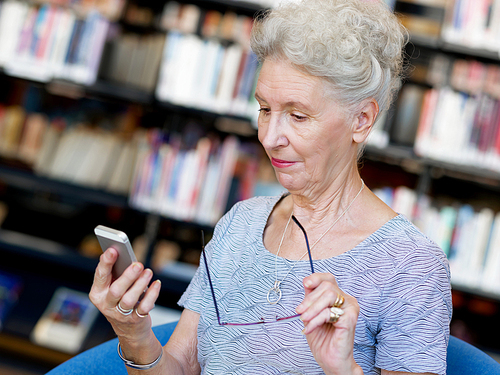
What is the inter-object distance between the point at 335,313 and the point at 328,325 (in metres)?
0.05

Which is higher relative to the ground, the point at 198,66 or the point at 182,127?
the point at 198,66

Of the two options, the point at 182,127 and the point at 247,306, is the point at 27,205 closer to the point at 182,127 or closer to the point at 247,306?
the point at 182,127

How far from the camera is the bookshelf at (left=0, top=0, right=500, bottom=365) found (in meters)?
2.42

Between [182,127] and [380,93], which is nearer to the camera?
[380,93]

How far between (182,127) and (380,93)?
1765 mm

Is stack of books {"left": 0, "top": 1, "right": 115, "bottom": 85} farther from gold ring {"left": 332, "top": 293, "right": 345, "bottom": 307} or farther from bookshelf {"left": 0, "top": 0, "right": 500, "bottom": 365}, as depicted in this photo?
gold ring {"left": 332, "top": 293, "right": 345, "bottom": 307}

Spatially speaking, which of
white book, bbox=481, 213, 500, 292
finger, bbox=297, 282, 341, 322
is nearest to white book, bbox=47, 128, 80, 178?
white book, bbox=481, 213, 500, 292

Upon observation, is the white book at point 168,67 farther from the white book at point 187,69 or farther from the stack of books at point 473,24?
the stack of books at point 473,24

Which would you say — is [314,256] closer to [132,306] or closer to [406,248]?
[406,248]

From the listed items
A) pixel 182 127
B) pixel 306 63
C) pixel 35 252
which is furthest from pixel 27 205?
pixel 306 63

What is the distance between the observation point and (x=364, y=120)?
111 centimetres

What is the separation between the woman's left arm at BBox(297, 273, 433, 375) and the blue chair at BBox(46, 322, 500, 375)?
1.43ft

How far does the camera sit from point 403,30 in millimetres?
1169

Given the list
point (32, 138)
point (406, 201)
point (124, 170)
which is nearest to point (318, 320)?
point (406, 201)
